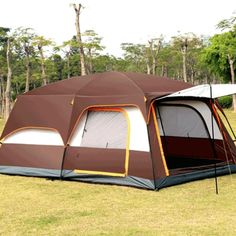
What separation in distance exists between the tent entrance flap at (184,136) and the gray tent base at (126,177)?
0.75 m

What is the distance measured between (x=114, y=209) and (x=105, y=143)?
1987 mm

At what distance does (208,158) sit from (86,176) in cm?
266

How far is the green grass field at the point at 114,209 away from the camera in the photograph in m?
4.89

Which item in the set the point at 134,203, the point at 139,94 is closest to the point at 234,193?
the point at 134,203

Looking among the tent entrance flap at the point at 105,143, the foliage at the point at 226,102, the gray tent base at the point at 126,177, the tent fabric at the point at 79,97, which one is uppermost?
the tent fabric at the point at 79,97

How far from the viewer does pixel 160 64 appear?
159ft

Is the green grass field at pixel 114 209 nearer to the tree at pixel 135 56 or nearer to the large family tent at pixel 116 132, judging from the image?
the large family tent at pixel 116 132

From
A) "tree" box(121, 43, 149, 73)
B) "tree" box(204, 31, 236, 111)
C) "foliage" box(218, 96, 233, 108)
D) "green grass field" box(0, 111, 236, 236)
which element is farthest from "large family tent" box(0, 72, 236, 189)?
"tree" box(121, 43, 149, 73)

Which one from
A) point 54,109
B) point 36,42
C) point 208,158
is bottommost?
point 208,158

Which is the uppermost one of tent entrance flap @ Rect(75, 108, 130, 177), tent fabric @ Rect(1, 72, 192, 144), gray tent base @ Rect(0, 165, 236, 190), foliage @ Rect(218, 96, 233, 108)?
tent fabric @ Rect(1, 72, 192, 144)

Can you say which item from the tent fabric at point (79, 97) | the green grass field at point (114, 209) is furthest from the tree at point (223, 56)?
the green grass field at point (114, 209)

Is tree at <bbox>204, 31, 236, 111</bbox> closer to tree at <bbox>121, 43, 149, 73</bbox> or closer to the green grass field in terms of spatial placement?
tree at <bbox>121, 43, 149, 73</bbox>

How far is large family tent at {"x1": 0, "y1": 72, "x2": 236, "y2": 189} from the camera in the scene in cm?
711

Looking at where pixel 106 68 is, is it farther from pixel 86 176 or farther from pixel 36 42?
pixel 86 176
